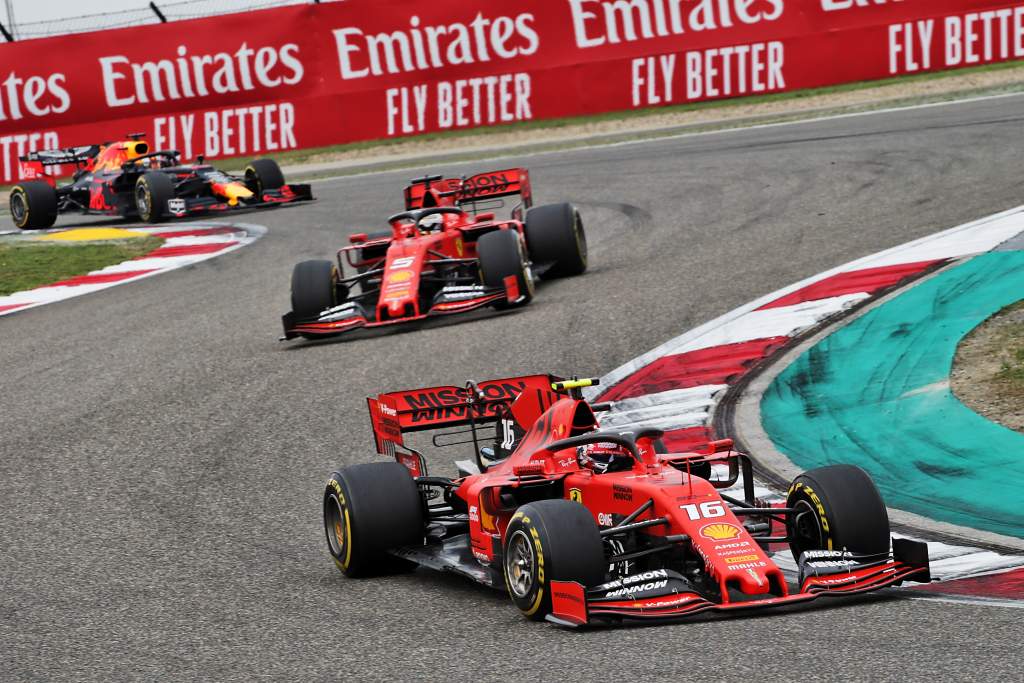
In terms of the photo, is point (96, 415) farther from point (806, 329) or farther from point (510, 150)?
point (510, 150)

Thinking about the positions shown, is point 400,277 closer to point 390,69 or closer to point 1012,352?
point 1012,352

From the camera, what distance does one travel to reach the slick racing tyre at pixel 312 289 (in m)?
14.3

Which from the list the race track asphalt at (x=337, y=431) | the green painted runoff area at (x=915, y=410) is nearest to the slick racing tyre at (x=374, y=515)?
the race track asphalt at (x=337, y=431)

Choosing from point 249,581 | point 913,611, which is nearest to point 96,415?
point 249,581

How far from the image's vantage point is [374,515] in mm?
7457

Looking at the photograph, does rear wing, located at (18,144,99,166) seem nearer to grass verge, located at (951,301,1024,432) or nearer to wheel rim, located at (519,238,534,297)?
wheel rim, located at (519,238,534,297)

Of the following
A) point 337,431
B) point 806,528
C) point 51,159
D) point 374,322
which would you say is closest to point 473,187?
point 374,322

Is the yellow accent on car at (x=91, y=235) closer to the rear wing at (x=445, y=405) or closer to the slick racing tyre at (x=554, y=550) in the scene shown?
the rear wing at (x=445, y=405)

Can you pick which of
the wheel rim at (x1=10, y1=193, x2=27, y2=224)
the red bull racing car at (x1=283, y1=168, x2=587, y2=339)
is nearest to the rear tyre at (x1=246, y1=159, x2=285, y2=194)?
the wheel rim at (x1=10, y1=193, x2=27, y2=224)

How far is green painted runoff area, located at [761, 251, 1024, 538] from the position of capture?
7711 millimetres

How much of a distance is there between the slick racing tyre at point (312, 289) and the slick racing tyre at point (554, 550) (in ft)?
26.7

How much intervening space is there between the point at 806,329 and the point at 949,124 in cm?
1278

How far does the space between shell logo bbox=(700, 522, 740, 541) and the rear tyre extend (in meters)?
19.2

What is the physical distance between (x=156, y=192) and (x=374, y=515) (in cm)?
1747
